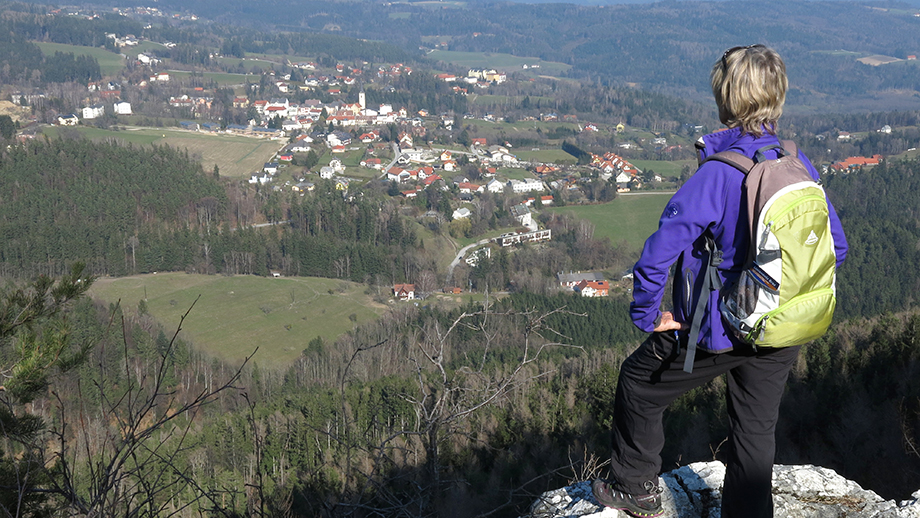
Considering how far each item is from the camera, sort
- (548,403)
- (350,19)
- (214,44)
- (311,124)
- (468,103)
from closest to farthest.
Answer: (548,403) < (311,124) < (468,103) < (214,44) < (350,19)

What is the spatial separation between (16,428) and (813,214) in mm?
3705

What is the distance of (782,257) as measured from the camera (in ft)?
6.04

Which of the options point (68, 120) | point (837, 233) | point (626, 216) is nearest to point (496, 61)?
point (68, 120)

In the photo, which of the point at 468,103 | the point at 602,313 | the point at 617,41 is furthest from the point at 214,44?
the point at 602,313

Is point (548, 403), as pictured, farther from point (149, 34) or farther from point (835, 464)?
point (149, 34)

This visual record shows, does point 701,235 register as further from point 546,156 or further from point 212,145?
point 546,156

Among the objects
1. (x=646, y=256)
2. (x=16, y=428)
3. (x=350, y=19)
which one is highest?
(x=350, y=19)

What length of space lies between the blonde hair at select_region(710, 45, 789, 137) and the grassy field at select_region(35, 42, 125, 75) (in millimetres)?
93964

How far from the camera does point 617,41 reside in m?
145

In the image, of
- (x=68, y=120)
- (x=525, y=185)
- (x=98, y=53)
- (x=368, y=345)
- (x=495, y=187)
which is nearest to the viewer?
(x=368, y=345)

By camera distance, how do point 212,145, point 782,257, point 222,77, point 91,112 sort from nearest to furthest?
point 782,257, point 212,145, point 91,112, point 222,77

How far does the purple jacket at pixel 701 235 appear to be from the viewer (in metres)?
1.92

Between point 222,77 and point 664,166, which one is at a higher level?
point 222,77

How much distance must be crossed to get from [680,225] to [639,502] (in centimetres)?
106
